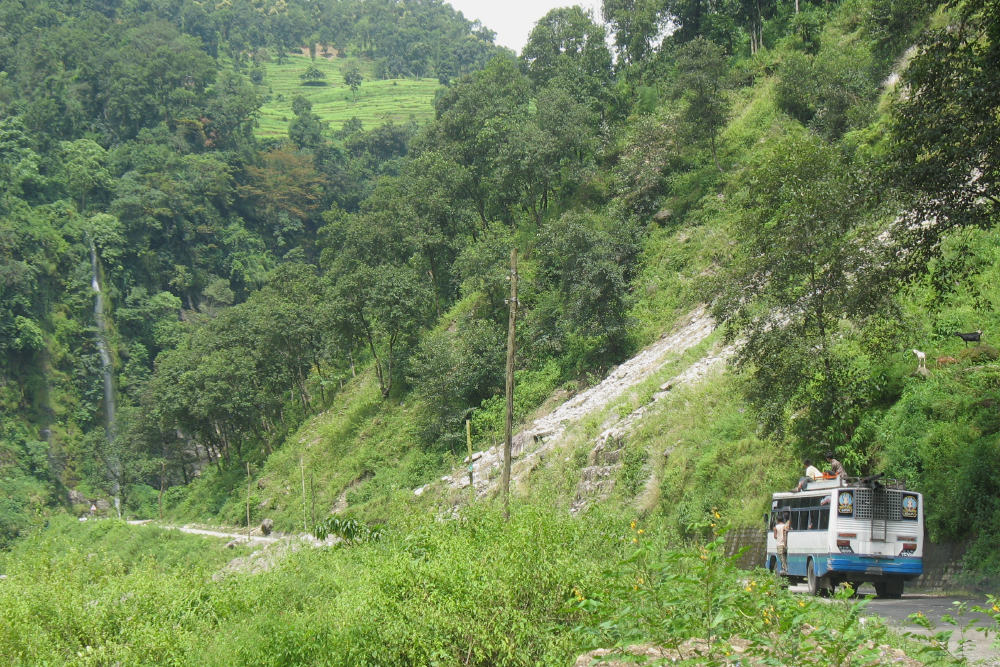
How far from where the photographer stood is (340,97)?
146125 millimetres

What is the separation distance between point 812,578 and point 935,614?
286 centimetres

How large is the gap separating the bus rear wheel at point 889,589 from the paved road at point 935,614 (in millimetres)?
129

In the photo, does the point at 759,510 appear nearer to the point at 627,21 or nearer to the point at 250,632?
the point at 250,632

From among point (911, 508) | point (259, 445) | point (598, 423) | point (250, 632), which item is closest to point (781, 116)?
point (598, 423)

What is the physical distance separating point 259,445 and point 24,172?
44048mm

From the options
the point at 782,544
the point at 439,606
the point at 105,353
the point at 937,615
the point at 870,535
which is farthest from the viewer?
the point at 105,353

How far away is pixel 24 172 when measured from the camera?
78.9m

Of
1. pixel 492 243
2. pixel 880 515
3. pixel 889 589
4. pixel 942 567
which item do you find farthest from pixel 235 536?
pixel 880 515

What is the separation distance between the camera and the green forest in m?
10.7

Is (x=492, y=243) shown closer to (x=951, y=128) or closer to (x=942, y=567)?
(x=951, y=128)

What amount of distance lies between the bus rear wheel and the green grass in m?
107

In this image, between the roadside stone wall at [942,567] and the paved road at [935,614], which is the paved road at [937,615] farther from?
the roadside stone wall at [942,567]

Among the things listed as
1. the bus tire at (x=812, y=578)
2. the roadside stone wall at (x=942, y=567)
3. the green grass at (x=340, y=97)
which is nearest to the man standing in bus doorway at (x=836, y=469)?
the bus tire at (x=812, y=578)

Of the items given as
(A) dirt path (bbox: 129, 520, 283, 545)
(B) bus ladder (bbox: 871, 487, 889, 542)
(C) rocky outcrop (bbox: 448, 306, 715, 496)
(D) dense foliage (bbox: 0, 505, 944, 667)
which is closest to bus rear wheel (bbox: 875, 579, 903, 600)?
(B) bus ladder (bbox: 871, 487, 889, 542)
